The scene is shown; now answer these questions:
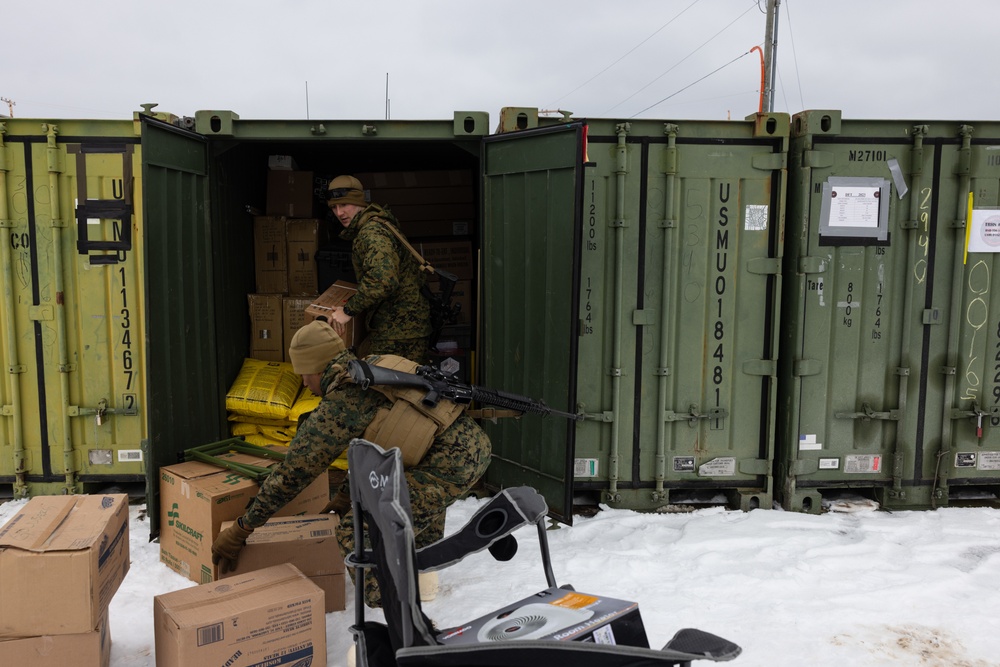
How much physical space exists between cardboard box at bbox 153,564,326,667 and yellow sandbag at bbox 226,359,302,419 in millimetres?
2066

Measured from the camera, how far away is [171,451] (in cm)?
416

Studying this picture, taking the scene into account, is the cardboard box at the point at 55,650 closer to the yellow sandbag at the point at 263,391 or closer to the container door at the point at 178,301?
the container door at the point at 178,301

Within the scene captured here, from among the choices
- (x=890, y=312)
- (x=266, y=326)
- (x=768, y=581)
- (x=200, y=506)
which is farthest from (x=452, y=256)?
(x=768, y=581)

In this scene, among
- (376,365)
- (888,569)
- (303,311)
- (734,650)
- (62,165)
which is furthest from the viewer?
(303,311)

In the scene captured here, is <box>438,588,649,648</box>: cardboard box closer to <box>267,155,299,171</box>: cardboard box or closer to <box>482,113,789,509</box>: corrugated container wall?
<box>482,113,789,509</box>: corrugated container wall

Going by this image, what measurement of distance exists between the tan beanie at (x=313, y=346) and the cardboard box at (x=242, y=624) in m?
0.92

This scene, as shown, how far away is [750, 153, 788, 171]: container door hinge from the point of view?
4.57m

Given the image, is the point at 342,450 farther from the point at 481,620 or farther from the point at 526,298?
the point at 526,298

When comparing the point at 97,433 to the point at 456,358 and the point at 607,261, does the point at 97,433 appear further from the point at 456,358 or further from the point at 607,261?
the point at 607,261

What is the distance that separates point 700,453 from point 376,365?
2623 mm

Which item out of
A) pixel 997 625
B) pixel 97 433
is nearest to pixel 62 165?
pixel 97 433

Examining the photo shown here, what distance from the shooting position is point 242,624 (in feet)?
8.63

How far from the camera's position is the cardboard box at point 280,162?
231 inches

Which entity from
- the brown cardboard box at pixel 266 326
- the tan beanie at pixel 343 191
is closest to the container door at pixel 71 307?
the brown cardboard box at pixel 266 326
